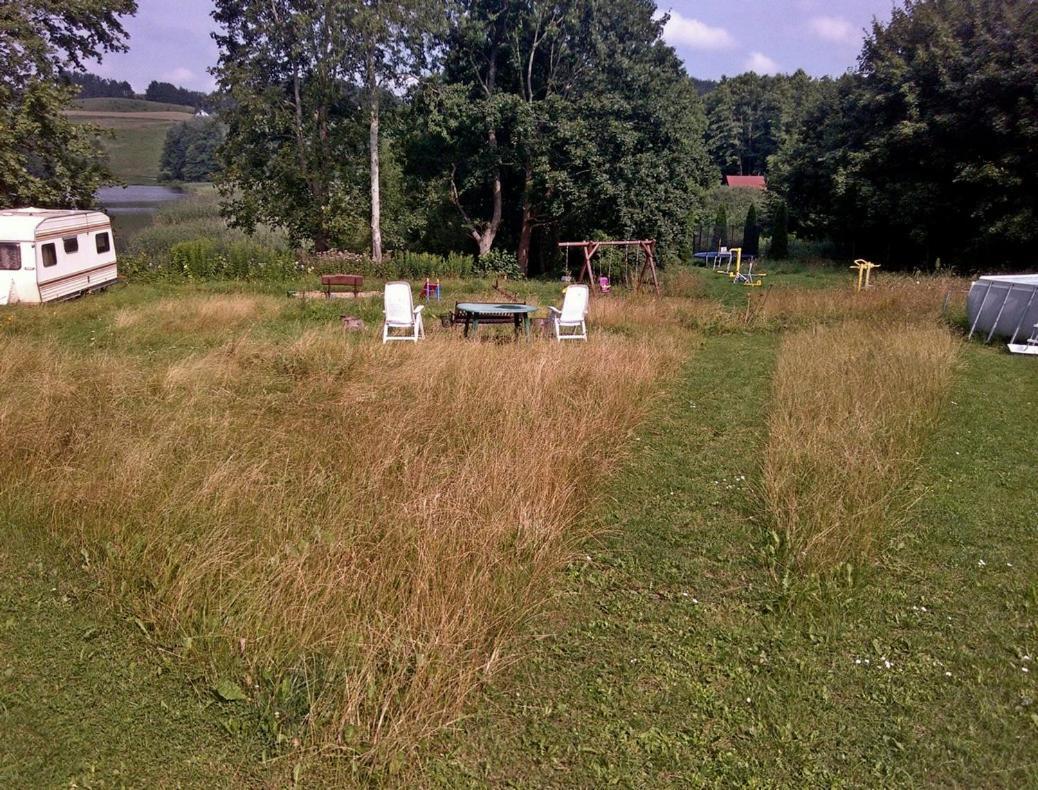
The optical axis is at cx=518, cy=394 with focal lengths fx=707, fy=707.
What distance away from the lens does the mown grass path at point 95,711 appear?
2.04m

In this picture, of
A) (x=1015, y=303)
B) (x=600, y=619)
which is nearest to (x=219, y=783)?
(x=600, y=619)

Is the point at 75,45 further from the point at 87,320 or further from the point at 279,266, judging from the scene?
the point at 87,320

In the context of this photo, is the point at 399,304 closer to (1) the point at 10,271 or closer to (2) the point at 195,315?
(2) the point at 195,315

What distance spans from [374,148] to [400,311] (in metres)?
12.8

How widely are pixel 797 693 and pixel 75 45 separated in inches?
910

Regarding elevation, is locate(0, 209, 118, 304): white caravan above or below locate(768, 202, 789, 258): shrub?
below

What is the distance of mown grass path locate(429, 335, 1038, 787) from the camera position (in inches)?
84.1

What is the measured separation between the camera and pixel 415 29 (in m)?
18.9

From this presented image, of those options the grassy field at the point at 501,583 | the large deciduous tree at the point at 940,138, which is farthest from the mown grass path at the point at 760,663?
the large deciduous tree at the point at 940,138

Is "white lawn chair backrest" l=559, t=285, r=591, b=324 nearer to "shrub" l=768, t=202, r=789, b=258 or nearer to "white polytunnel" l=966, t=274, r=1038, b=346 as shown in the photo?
"white polytunnel" l=966, t=274, r=1038, b=346

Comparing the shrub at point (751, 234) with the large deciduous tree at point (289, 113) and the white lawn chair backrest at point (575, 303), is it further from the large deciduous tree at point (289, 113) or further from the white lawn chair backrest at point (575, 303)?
the white lawn chair backrest at point (575, 303)

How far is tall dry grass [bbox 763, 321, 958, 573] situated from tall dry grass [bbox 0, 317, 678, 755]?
3.54ft

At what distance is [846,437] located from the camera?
475 cm

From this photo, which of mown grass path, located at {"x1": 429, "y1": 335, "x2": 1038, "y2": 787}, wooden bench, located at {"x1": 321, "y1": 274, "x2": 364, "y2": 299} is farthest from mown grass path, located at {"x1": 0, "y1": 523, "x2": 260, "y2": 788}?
wooden bench, located at {"x1": 321, "y1": 274, "x2": 364, "y2": 299}
